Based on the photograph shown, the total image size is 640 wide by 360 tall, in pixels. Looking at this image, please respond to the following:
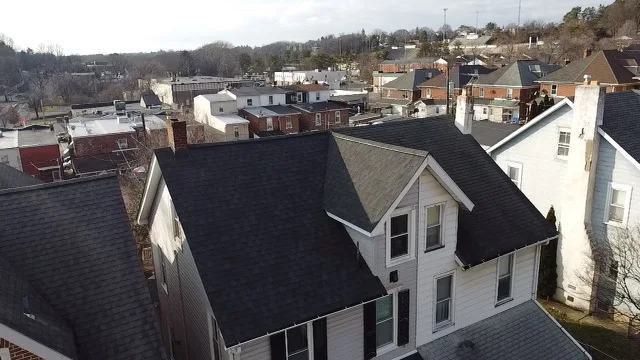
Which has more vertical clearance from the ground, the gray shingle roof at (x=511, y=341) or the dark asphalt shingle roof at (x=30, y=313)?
the dark asphalt shingle roof at (x=30, y=313)

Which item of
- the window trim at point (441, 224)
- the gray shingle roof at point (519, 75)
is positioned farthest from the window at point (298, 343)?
the gray shingle roof at point (519, 75)

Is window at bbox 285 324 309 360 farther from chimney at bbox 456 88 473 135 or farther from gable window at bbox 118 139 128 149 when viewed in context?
gable window at bbox 118 139 128 149

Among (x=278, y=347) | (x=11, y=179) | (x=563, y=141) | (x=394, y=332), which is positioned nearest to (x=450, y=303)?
(x=394, y=332)

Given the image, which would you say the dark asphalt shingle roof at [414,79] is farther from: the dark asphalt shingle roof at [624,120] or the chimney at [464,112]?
the chimney at [464,112]

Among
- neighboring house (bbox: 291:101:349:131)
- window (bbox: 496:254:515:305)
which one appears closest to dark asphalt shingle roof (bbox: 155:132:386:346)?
window (bbox: 496:254:515:305)

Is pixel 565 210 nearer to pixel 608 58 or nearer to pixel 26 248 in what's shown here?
pixel 26 248

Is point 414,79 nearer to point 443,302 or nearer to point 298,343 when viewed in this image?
point 443,302
